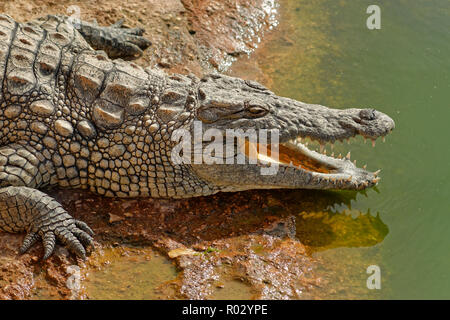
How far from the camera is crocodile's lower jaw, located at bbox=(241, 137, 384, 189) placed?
5242 millimetres

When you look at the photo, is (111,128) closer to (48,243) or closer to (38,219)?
(38,219)

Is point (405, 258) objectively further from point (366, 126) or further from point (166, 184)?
point (166, 184)

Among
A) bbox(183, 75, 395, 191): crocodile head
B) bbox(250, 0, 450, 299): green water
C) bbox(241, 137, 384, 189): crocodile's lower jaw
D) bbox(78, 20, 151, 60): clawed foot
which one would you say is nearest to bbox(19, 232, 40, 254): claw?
bbox(183, 75, 395, 191): crocodile head

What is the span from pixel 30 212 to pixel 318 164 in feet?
Result: 8.59

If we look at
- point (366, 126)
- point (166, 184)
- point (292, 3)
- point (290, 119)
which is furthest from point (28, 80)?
point (292, 3)

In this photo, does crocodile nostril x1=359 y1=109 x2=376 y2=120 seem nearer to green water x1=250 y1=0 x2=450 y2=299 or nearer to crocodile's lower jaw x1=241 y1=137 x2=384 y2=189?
crocodile's lower jaw x1=241 y1=137 x2=384 y2=189

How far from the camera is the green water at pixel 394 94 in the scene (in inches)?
198

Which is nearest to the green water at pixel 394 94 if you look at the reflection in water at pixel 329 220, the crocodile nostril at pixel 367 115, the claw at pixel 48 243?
the reflection in water at pixel 329 220

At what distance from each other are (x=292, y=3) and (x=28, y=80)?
4.44 meters

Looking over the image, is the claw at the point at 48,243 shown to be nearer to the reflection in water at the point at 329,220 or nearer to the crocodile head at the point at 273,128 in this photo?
the crocodile head at the point at 273,128

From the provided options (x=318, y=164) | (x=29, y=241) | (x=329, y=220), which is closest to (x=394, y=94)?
(x=318, y=164)

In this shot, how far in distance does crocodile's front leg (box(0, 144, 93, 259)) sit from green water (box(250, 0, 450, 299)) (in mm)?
2108

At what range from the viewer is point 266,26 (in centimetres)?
771

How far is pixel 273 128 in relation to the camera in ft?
16.7
